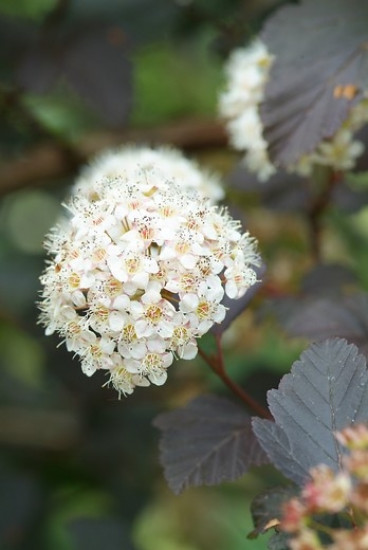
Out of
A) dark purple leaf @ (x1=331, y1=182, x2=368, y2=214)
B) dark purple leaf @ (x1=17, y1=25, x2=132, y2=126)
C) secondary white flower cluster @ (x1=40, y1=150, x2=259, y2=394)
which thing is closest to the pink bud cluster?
secondary white flower cluster @ (x1=40, y1=150, x2=259, y2=394)

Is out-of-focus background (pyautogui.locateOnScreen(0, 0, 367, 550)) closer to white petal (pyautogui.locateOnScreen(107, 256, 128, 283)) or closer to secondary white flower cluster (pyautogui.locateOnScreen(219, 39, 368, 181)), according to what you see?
secondary white flower cluster (pyautogui.locateOnScreen(219, 39, 368, 181))

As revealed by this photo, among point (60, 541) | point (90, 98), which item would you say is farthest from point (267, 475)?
point (90, 98)

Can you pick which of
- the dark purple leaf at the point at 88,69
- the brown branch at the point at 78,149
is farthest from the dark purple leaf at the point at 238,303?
the brown branch at the point at 78,149

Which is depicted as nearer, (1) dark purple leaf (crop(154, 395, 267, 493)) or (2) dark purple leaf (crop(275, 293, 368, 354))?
(1) dark purple leaf (crop(154, 395, 267, 493))

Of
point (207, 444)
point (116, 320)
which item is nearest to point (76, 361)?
point (207, 444)

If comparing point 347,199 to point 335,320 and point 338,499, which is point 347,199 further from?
point 338,499

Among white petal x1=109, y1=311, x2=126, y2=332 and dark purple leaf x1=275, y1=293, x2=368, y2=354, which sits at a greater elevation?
dark purple leaf x1=275, y1=293, x2=368, y2=354

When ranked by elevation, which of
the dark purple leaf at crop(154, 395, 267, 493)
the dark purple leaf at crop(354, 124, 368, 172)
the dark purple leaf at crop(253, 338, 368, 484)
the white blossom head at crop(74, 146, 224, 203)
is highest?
the white blossom head at crop(74, 146, 224, 203)
